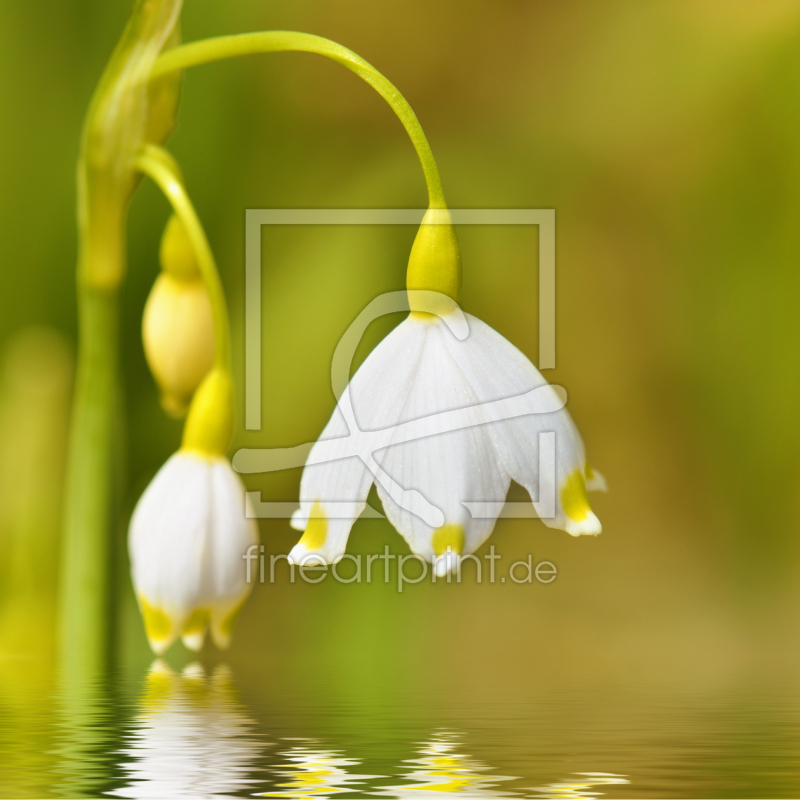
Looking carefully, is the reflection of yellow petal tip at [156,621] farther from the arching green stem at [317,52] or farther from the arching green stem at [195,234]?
the arching green stem at [317,52]

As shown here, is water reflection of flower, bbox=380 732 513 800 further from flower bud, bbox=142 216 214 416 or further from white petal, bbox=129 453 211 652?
flower bud, bbox=142 216 214 416

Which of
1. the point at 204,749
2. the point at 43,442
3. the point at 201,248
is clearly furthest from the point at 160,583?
the point at 43,442

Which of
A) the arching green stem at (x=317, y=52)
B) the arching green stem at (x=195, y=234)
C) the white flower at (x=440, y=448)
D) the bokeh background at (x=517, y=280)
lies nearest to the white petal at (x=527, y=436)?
the white flower at (x=440, y=448)

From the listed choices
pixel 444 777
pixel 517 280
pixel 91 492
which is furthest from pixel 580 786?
pixel 517 280

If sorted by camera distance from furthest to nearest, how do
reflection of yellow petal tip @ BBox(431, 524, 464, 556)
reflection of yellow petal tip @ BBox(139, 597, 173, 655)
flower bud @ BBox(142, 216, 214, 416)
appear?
1. flower bud @ BBox(142, 216, 214, 416)
2. reflection of yellow petal tip @ BBox(139, 597, 173, 655)
3. reflection of yellow petal tip @ BBox(431, 524, 464, 556)

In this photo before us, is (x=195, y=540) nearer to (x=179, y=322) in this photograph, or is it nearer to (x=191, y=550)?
(x=191, y=550)

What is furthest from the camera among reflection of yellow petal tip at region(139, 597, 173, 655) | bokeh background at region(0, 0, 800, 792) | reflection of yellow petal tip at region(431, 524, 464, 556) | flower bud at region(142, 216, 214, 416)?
bokeh background at region(0, 0, 800, 792)

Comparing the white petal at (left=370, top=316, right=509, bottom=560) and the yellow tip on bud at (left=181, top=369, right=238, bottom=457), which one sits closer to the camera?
the white petal at (left=370, top=316, right=509, bottom=560)

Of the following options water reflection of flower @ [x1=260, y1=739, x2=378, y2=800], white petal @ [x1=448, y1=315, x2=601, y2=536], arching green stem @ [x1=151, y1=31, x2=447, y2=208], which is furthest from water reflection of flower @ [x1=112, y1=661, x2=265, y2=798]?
arching green stem @ [x1=151, y1=31, x2=447, y2=208]
